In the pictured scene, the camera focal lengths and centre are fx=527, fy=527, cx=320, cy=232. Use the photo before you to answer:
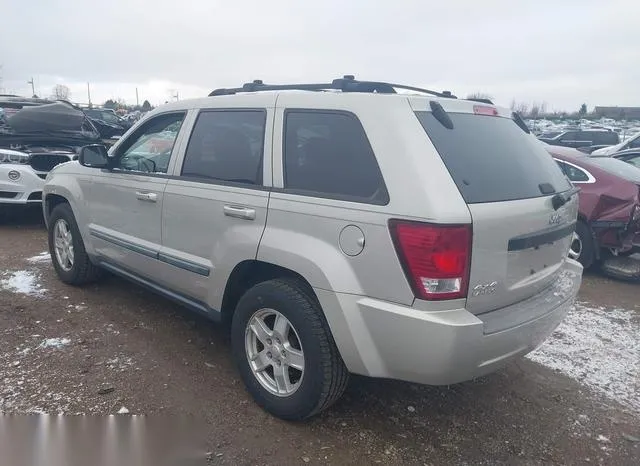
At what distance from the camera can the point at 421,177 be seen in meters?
2.57

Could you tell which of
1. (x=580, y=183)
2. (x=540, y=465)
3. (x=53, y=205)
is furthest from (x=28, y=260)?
(x=580, y=183)

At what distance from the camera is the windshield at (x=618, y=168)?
21.0 feet

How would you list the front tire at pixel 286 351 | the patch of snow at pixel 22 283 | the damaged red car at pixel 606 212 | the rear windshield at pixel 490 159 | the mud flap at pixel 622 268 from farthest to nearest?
the mud flap at pixel 622 268 → the damaged red car at pixel 606 212 → the patch of snow at pixel 22 283 → the front tire at pixel 286 351 → the rear windshield at pixel 490 159

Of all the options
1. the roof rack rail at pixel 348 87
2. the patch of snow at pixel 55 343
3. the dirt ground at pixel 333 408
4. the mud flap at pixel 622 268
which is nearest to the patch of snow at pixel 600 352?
the dirt ground at pixel 333 408

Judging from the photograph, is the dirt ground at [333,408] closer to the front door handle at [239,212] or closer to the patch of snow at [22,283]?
the patch of snow at [22,283]

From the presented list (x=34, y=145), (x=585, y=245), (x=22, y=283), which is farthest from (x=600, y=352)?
(x=34, y=145)

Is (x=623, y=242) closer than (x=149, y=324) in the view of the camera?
No

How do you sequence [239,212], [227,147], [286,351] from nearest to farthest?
[286,351]
[239,212]
[227,147]

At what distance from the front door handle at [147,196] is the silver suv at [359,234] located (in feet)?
0.18

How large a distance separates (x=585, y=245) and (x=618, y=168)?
114 centimetres

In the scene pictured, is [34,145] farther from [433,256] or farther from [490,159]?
[433,256]

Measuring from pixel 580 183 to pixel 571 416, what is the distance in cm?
399

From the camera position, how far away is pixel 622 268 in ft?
20.8

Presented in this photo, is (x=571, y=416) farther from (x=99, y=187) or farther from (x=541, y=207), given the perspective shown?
(x=99, y=187)
